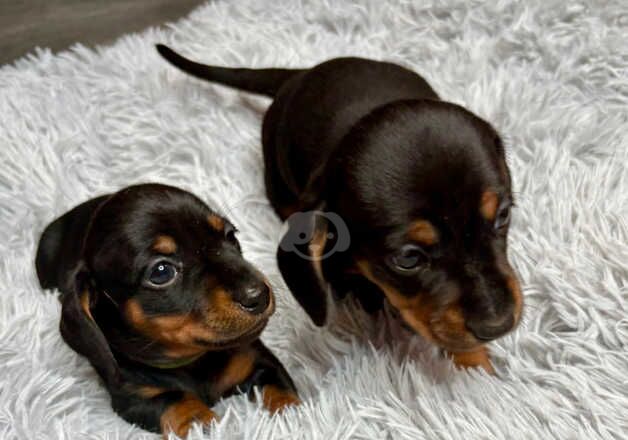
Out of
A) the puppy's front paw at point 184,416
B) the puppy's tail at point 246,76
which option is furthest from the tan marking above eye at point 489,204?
the puppy's tail at point 246,76

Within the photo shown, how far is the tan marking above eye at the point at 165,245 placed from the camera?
188 centimetres

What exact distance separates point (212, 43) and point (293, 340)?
6.08 ft

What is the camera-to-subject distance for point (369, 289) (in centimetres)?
228

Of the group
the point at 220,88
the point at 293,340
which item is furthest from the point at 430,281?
the point at 220,88

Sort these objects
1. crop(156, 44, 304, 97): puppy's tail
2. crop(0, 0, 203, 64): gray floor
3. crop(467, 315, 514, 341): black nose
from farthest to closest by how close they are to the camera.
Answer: crop(0, 0, 203, 64): gray floor
crop(156, 44, 304, 97): puppy's tail
crop(467, 315, 514, 341): black nose

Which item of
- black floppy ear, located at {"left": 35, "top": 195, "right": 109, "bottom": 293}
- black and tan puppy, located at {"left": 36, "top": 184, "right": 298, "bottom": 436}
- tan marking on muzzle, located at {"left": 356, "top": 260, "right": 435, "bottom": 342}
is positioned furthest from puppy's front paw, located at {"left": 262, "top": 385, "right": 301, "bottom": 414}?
black floppy ear, located at {"left": 35, "top": 195, "right": 109, "bottom": 293}

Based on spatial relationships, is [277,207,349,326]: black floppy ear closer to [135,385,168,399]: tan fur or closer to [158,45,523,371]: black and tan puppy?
[158,45,523,371]: black and tan puppy

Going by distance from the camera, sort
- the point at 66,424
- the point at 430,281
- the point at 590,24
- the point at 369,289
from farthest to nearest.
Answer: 1. the point at 590,24
2. the point at 369,289
3. the point at 66,424
4. the point at 430,281

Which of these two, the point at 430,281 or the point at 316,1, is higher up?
the point at 430,281

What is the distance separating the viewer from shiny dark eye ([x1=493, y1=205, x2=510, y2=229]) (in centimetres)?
180

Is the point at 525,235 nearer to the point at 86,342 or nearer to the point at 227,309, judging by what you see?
the point at 227,309

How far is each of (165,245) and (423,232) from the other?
68 cm

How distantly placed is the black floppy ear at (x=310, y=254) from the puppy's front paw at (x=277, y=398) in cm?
23

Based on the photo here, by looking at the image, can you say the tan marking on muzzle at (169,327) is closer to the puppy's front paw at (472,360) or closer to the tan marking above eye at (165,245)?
the tan marking above eye at (165,245)
